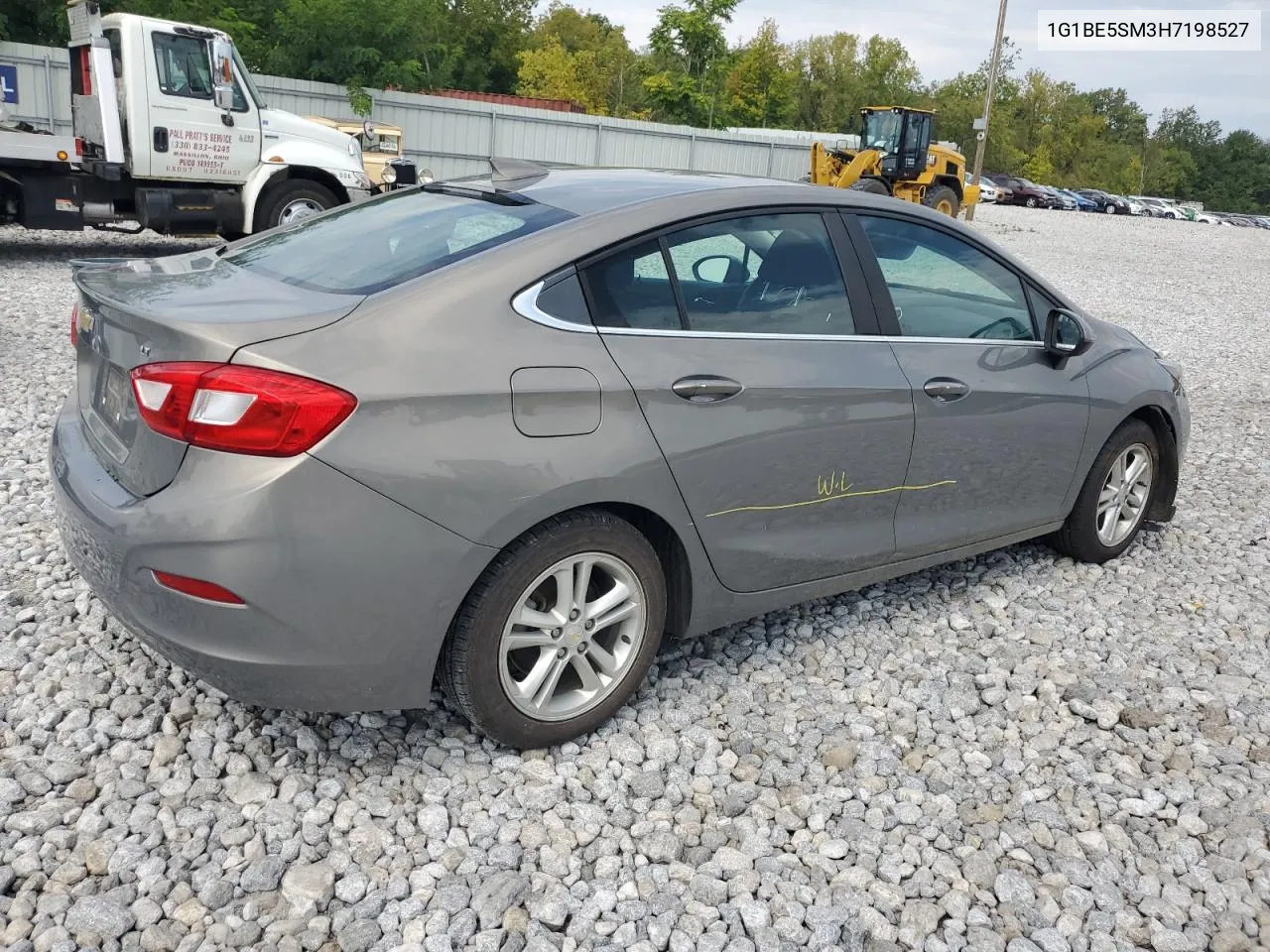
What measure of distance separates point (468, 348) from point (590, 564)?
683 millimetres

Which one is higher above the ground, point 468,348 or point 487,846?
point 468,348

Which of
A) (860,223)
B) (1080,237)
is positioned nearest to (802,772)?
(860,223)

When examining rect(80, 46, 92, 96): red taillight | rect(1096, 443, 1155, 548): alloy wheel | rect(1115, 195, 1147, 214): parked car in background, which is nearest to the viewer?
rect(1096, 443, 1155, 548): alloy wheel

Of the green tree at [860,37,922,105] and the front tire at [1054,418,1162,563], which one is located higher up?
the green tree at [860,37,922,105]

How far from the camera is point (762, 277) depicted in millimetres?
3395

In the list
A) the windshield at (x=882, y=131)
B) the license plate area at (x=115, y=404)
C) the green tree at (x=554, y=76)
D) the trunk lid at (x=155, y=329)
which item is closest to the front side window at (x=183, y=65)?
the trunk lid at (x=155, y=329)

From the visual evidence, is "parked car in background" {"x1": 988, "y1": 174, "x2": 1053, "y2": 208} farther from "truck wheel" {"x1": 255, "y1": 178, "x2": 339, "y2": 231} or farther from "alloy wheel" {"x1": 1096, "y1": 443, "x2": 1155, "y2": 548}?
"alloy wheel" {"x1": 1096, "y1": 443, "x2": 1155, "y2": 548}

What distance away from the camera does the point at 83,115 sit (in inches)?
462

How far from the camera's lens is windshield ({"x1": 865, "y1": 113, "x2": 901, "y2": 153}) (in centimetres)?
2514

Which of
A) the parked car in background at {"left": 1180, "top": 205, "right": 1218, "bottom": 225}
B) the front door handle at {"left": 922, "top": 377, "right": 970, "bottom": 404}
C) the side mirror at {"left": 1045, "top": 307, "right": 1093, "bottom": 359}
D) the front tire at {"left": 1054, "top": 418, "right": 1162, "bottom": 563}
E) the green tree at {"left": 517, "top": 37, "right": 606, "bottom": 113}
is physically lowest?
the parked car in background at {"left": 1180, "top": 205, "right": 1218, "bottom": 225}

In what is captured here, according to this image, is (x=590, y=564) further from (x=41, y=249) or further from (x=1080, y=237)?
(x=1080, y=237)

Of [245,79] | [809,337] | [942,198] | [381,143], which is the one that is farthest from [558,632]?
[942,198]

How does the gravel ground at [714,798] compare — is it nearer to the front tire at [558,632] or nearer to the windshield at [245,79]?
the front tire at [558,632]

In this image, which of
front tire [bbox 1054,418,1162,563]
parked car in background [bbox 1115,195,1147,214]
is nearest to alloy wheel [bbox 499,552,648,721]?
front tire [bbox 1054,418,1162,563]
